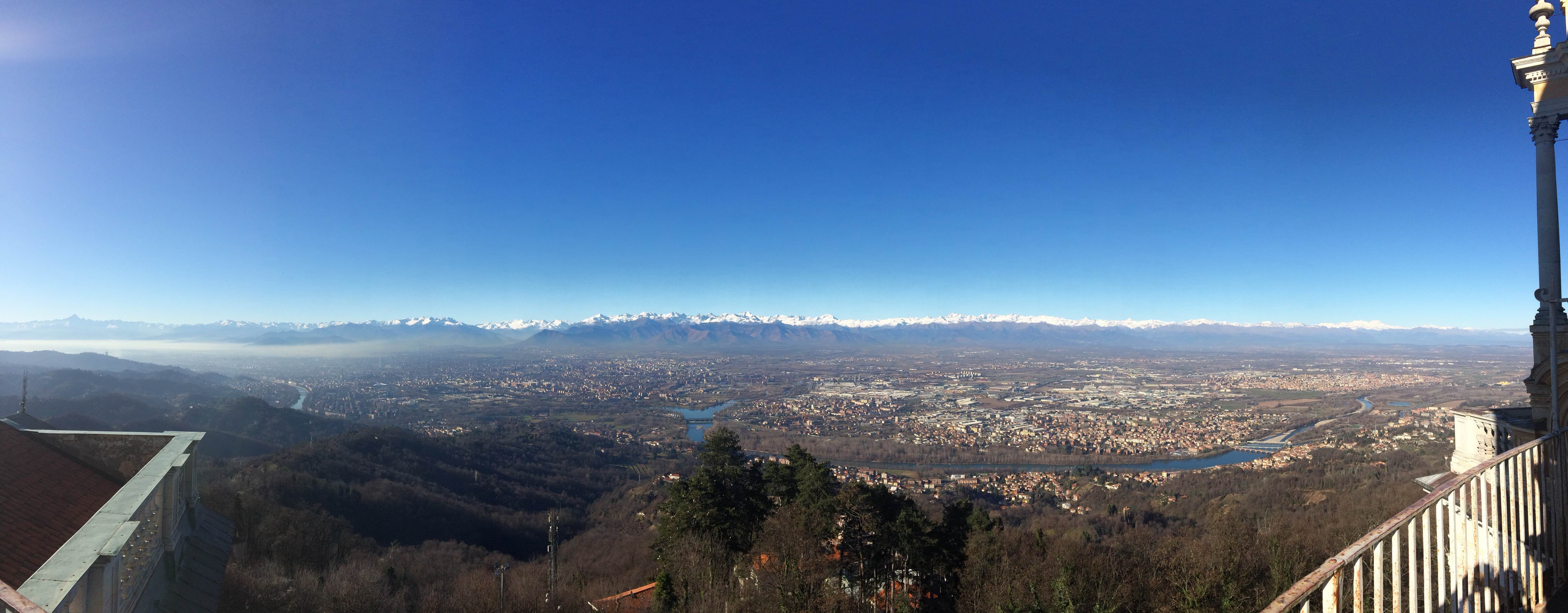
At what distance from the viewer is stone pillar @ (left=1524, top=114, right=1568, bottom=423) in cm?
591

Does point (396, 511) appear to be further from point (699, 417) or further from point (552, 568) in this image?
point (699, 417)

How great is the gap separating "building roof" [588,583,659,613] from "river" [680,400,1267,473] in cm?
3442

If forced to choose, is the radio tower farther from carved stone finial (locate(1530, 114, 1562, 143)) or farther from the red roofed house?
carved stone finial (locate(1530, 114, 1562, 143))

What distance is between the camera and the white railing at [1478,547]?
2.48 meters

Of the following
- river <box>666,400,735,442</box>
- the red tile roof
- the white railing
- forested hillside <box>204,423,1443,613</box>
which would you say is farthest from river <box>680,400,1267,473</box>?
the white railing

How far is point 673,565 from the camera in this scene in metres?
14.5

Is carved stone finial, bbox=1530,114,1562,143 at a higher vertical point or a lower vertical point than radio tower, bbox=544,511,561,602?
higher

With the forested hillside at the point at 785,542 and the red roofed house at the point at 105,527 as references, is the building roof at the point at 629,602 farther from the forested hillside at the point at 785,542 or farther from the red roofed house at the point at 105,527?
the red roofed house at the point at 105,527

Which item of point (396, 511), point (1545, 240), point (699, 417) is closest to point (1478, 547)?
point (1545, 240)

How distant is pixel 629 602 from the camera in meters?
16.6

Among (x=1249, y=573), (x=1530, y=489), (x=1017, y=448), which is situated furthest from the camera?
(x=1017, y=448)

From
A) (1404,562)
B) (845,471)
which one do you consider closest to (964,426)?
(845,471)

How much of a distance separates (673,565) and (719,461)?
2.73 m

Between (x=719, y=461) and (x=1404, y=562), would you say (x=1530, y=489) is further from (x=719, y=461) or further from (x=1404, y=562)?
(x=719, y=461)
